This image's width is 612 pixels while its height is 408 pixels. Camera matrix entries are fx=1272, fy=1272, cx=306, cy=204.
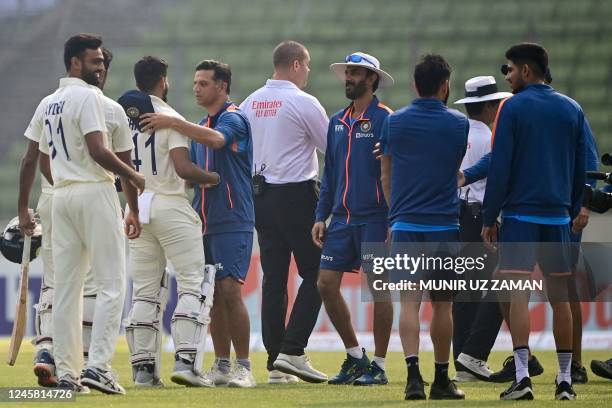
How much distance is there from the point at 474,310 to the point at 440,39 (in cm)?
1199

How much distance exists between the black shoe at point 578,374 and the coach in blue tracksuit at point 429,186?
181 centimetres

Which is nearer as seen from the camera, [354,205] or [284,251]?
[354,205]

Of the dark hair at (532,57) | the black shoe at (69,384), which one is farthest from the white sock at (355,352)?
the dark hair at (532,57)

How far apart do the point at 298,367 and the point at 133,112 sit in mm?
2092

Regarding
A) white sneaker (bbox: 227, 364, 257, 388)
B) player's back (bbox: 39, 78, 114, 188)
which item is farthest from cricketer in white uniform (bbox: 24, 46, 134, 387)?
white sneaker (bbox: 227, 364, 257, 388)

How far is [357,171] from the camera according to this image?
8.20 metres

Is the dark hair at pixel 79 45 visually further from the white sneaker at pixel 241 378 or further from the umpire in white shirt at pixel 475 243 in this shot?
the umpire in white shirt at pixel 475 243

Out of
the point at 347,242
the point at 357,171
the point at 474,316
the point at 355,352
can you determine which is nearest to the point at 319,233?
the point at 347,242

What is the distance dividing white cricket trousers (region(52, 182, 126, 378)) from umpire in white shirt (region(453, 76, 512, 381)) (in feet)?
8.88

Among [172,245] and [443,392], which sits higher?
[172,245]

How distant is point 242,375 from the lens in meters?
8.03

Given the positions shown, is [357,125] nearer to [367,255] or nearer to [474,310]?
[367,255]

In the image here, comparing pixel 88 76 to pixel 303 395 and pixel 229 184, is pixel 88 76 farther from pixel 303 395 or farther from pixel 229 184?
pixel 303 395

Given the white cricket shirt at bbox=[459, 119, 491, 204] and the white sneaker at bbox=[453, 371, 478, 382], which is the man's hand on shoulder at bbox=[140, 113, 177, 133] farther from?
the white sneaker at bbox=[453, 371, 478, 382]
